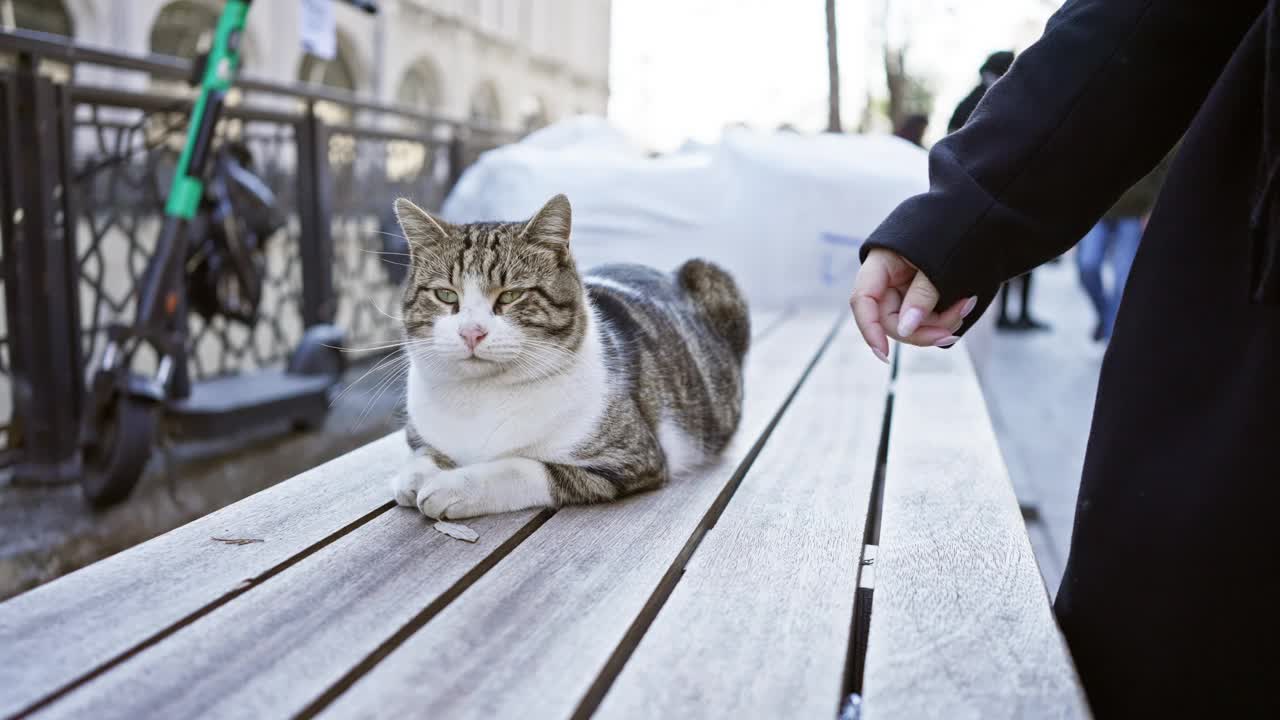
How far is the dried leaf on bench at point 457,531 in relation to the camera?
1477 millimetres

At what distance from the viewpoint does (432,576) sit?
1.31 meters

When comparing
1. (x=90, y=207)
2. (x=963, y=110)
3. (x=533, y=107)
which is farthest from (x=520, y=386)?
(x=533, y=107)

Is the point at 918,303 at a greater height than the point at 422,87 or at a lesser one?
lesser

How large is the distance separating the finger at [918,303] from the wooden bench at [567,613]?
1.17 ft

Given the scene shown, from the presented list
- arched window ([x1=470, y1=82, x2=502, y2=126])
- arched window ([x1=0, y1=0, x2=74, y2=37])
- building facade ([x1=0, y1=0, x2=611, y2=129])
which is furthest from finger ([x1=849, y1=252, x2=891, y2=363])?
arched window ([x1=470, y1=82, x2=502, y2=126])

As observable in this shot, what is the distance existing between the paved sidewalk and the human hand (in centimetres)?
73

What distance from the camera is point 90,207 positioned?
3.91 metres

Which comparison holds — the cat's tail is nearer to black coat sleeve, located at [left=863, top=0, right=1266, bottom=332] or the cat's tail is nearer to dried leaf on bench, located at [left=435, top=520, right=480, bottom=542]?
dried leaf on bench, located at [left=435, top=520, right=480, bottom=542]

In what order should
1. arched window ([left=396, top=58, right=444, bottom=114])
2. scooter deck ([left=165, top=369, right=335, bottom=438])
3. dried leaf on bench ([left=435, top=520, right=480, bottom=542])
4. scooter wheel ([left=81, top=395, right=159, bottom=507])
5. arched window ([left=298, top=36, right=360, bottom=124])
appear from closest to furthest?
1. dried leaf on bench ([left=435, top=520, right=480, bottom=542])
2. scooter wheel ([left=81, top=395, right=159, bottom=507])
3. scooter deck ([left=165, top=369, right=335, bottom=438])
4. arched window ([left=298, top=36, right=360, bottom=124])
5. arched window ([left=396, top=58, right=444, bottom=114])

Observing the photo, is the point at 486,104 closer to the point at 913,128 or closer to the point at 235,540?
the point at 913,128

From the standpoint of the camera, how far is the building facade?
18192 mm

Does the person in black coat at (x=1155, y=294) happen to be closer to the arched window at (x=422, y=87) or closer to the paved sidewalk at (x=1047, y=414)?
the paved sidewalk at (x=1047, y=414)

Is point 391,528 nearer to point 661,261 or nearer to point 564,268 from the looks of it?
point 564,268

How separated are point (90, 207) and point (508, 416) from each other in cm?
303
